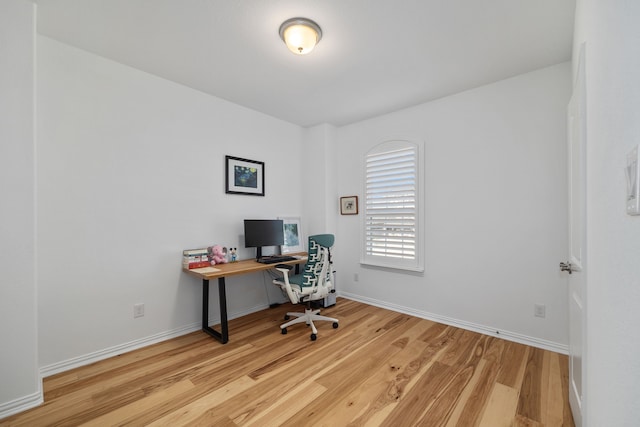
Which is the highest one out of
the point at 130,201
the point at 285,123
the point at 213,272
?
the point at 285,123

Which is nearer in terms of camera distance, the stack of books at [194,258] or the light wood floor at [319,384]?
the light wood floor at [319,384]

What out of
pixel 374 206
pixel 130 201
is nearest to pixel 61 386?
pixel 130 201

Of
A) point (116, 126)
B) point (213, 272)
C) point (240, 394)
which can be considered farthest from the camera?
point (213, 272)

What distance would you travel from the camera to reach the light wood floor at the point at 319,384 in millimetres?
1755

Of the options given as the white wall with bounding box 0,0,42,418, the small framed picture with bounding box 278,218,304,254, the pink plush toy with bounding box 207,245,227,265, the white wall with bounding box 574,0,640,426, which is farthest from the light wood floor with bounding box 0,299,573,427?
the small framed picture with bounding box 278,218,304,254

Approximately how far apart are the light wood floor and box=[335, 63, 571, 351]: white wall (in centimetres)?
39

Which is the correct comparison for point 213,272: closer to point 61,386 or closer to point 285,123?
point 61,386

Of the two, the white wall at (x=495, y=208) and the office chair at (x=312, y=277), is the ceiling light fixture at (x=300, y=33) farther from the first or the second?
the white wall at (x=495, y=208)

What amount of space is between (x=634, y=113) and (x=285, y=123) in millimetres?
3896

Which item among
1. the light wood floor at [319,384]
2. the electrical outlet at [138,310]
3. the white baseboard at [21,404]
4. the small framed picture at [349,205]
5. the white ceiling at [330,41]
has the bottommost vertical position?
the light wood floor at [319,384]

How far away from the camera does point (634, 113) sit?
1.87 feet

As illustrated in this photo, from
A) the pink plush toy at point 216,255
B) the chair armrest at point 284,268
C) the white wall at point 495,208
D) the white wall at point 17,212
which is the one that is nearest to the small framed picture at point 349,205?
the white wall at point 495,208

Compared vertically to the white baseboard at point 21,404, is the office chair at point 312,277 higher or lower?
higher

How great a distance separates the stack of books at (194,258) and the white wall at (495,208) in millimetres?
2329
